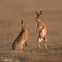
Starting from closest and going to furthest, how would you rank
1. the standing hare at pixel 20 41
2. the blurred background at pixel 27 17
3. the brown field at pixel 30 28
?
the brown field at pixel 30 28 < the standing hare at pixel 20 41 < the blurred background at pixel 27 17

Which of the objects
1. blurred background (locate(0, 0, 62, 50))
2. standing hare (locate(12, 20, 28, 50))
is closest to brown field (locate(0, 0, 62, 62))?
blurred background (locate(0, 0, 62, 50))

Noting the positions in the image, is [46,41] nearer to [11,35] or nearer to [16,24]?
[11,35]

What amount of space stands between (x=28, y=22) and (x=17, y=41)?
5.30 metres

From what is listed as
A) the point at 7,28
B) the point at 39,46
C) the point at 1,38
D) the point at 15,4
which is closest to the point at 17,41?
the point at 39,46

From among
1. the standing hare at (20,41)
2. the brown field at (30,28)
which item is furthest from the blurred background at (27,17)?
the standing hare at (20,41)

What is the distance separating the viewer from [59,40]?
17.5 meters

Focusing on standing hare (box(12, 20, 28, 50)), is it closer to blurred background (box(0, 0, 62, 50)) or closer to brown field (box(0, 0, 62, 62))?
brown field (box(0, 0, 62, 62))

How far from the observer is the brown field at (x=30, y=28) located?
1550 cm

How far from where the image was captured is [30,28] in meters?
20.5

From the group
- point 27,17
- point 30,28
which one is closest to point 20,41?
point 30,28

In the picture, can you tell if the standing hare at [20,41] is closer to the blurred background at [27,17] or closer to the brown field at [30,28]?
the brown field at [30,28]

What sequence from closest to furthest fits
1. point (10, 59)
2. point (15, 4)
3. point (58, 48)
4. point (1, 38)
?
1. point (10, 59)
2. point (58, 48)
3. point (1, 38)
4. point (15, 4)

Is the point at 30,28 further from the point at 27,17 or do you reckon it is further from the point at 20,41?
the point at 20,41

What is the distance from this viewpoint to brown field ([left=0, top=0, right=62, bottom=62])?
15500 millimetres
